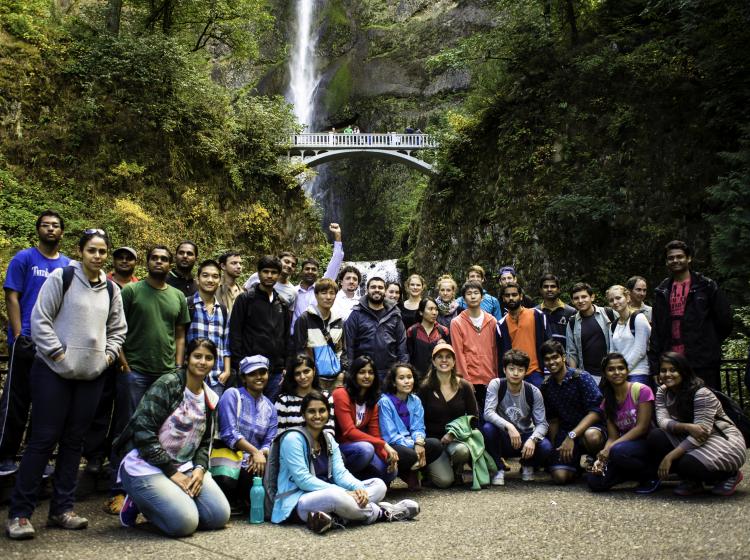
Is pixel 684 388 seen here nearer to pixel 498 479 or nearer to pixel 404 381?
pixel 498 479

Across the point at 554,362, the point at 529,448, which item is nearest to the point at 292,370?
the point at 529,448

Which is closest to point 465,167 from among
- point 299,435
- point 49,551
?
point 299,435

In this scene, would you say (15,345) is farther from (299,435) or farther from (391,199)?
(391,199)

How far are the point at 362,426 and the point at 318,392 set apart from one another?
0.85m

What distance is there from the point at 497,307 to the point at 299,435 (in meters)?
3.82

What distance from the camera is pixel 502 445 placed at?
6.06 meters

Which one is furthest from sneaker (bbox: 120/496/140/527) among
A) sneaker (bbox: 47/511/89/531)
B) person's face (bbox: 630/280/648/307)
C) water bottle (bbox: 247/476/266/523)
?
person's face (bbox: 630/280/648/307)

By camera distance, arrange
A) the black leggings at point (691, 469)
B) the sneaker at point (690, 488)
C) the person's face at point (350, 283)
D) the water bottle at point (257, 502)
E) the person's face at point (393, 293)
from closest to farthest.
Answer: the water bottle at point (257, 502), the black leggings at point (691, 469), the sneaker at point (690, 488), the person's face at point (393, 293), the person's face at point (350, 283)

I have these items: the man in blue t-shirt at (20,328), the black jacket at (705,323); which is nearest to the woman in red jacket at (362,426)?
the man in blue t-shirt at (20,328)

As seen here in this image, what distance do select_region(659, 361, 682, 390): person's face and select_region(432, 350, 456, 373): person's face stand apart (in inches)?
73.7

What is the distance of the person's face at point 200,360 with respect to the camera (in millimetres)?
4516

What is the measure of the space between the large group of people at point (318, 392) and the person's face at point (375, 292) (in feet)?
0.05

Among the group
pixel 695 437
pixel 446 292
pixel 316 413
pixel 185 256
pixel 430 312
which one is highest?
pixel 185 256

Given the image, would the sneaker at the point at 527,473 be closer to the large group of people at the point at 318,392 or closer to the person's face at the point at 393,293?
the large group of people at the point at 318,392
